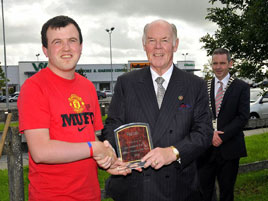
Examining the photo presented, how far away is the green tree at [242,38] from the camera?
19.0 feet

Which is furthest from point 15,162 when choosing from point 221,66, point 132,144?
point 221,66

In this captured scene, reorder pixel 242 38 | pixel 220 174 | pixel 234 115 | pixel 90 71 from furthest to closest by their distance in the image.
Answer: pixel 90 71 → pixel 242 38 → pixel 220 174 → pixel 234 115

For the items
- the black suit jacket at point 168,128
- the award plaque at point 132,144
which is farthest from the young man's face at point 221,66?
the award plaque at point 132,144

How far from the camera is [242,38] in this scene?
19.8 ft

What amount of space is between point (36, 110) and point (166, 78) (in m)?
1.31

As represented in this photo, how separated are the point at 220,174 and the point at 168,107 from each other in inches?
93.1

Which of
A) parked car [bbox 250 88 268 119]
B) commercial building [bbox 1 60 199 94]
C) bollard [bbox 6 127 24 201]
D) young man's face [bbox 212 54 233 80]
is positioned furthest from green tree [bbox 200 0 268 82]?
commercial building [bbox 1 60 199 94]

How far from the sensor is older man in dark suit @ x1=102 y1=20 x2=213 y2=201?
268 cm

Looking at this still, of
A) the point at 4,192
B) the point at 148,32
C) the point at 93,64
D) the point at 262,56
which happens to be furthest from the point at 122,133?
the point at 93,64

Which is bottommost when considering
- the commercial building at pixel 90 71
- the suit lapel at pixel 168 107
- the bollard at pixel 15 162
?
the bollard at pixel 15 162

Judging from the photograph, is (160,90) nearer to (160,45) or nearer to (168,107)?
(168,107)

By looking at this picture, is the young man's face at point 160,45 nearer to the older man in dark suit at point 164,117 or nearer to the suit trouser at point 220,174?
the older man in dark suit at point 164,117

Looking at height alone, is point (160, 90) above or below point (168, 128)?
above

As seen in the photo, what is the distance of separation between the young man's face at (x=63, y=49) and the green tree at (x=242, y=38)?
4275mm
